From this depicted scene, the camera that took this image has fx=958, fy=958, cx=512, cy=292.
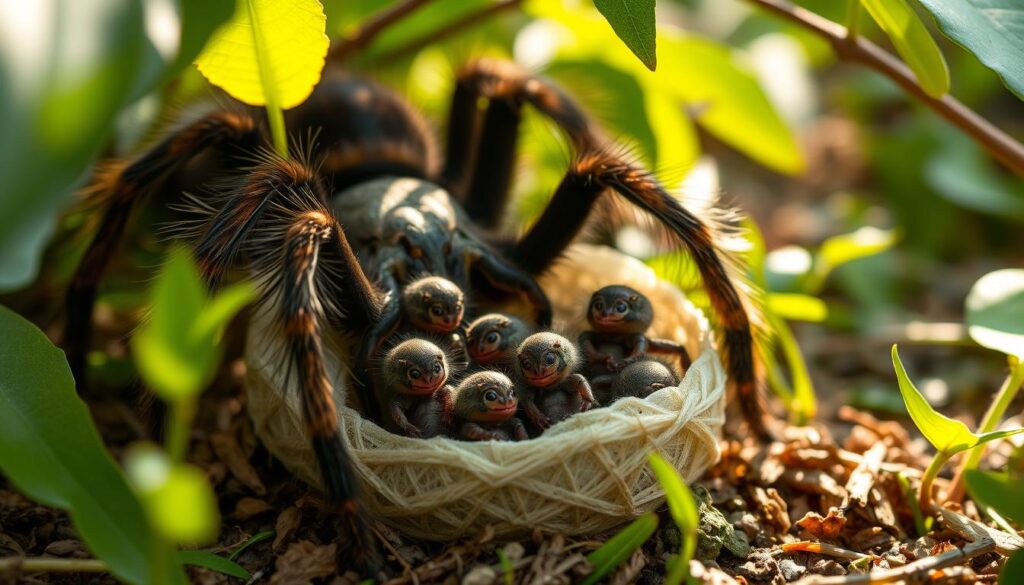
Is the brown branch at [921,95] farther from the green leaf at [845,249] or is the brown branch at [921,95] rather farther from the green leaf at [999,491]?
the green leaf at [999,491]

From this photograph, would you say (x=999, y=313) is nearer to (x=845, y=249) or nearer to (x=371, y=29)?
(x=845, y=249)

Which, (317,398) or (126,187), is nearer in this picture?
(317,398)

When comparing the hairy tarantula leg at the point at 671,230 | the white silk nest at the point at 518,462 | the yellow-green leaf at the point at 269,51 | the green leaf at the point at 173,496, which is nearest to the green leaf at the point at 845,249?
the hairy tarantula leg at the point at 671,230

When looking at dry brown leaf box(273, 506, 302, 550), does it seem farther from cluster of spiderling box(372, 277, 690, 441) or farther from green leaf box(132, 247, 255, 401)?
green leaf box(132, 247, 255, 401)

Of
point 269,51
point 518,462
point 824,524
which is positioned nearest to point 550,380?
point 518,462

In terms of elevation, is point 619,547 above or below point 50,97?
below

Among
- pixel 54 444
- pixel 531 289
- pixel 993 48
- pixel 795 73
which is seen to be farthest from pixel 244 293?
pixel 795 73

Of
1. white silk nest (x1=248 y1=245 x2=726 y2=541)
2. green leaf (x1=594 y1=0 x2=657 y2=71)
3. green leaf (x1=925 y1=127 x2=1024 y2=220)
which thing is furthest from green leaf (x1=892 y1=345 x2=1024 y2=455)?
green leaf (x1=925 y1=127 x2=1024 y2=220)
